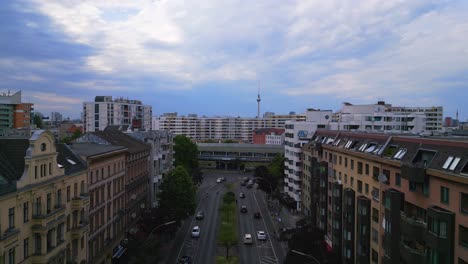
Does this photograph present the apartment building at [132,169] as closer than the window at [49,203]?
No

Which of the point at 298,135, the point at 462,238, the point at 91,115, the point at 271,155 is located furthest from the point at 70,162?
the point at 91,115

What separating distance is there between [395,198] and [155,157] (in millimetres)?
54455

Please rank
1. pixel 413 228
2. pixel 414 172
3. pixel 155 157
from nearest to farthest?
1. pixel 413 228
2. pixel 414 172
3. pixel 155 157

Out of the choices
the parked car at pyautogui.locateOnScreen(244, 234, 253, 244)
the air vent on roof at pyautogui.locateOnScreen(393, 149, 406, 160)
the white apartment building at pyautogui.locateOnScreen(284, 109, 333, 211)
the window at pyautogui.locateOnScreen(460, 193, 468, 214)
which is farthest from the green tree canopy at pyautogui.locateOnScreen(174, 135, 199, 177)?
the window at pyautogui.locateOnScreen(460, 193, 468, 214)

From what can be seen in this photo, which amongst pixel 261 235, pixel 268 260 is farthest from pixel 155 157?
pixel 268 260

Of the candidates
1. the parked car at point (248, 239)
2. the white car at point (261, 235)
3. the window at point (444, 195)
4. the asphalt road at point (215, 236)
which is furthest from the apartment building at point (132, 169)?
the window at point (444, 195)

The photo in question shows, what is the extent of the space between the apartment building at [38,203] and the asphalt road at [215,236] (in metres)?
21.0

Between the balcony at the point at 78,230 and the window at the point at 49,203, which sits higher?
the window at the point at 49,203

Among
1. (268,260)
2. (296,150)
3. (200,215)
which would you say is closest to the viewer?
(268,260)

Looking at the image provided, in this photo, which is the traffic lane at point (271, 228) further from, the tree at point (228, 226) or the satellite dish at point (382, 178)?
the satellite dish at point (382, 178)

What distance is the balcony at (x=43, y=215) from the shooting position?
31734 millimetres

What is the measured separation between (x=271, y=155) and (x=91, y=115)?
8199 centimetres

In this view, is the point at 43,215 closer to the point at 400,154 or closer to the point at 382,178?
the point at 382,178

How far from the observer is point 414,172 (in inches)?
1252
